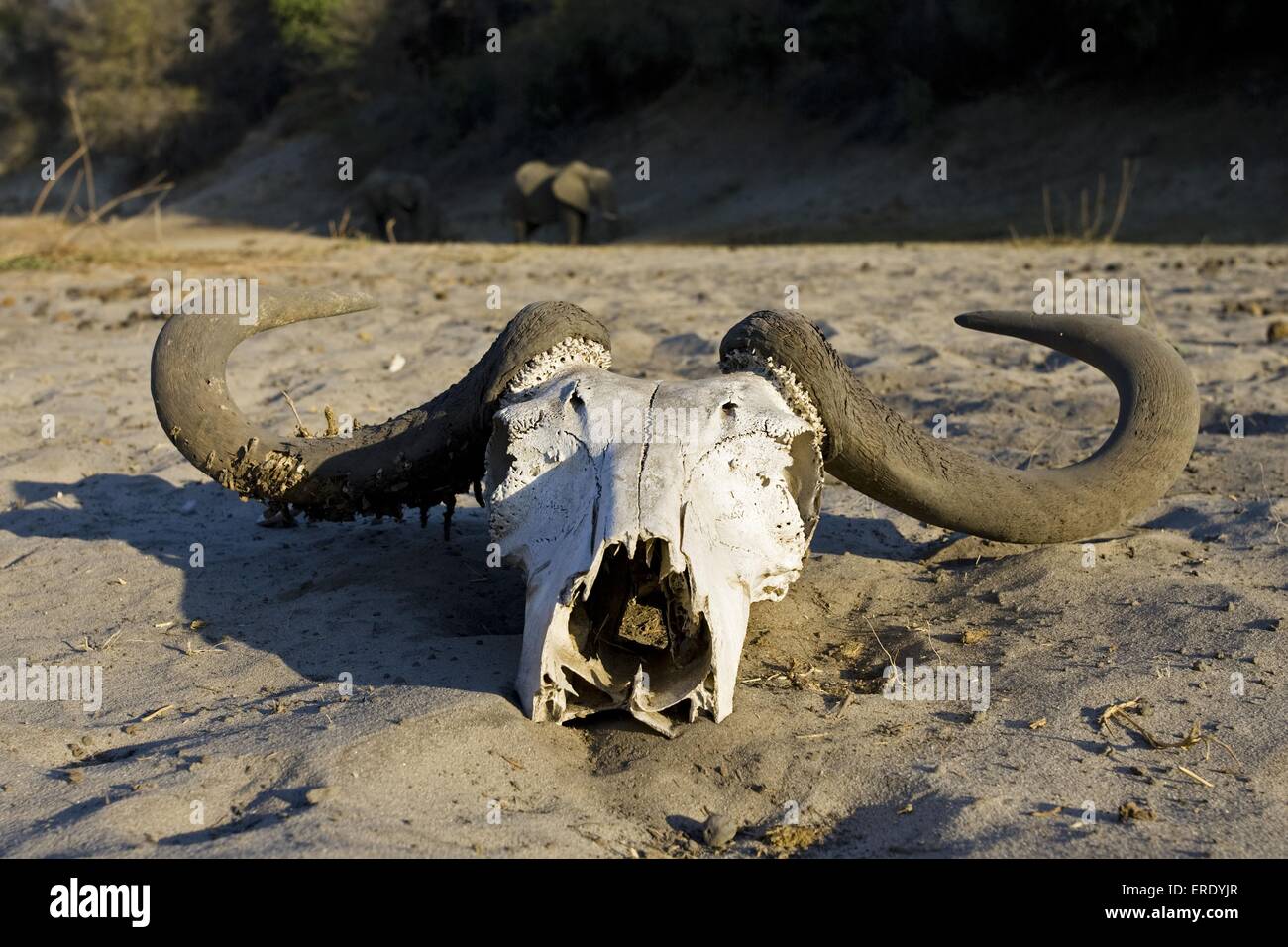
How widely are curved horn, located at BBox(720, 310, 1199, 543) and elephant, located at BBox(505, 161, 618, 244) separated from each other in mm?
20190

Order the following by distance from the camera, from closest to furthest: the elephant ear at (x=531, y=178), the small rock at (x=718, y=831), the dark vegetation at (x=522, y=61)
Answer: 1. the small rock at (x=718, y=831)
2. the dark vegetation at (x=522, y=61)
3. the elephant ear at (x=531, y=178)

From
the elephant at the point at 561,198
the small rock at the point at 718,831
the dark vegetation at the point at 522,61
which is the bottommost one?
the small rock at the point at 718,831

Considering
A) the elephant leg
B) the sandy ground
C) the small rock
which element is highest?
the elephant leg

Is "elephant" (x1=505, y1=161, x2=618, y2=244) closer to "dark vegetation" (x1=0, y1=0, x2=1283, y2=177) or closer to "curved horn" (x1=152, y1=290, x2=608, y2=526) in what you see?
"dark vegetation" (x1=0, y1=0, x2=1283, y2=177)

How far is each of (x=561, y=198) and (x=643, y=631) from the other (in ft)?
69.3

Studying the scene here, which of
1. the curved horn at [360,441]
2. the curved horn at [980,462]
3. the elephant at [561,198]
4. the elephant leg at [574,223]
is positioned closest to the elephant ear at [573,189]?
the elephant at [561,198]

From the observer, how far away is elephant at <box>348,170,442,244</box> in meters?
25.9

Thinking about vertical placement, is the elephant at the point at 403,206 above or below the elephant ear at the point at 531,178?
below

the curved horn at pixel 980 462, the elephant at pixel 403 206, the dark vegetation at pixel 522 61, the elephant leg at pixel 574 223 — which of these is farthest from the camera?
the elephant at pixel 403 206

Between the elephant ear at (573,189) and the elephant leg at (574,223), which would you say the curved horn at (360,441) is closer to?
the elephant leg at (574,223)

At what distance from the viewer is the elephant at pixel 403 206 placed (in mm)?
25859

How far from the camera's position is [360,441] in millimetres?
4348

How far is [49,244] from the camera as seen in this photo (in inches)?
570

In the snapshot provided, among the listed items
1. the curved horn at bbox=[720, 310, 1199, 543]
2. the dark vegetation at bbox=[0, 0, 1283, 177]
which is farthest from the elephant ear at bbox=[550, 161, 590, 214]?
the curved horn at bbox=[720, 310, 1199, 543]
